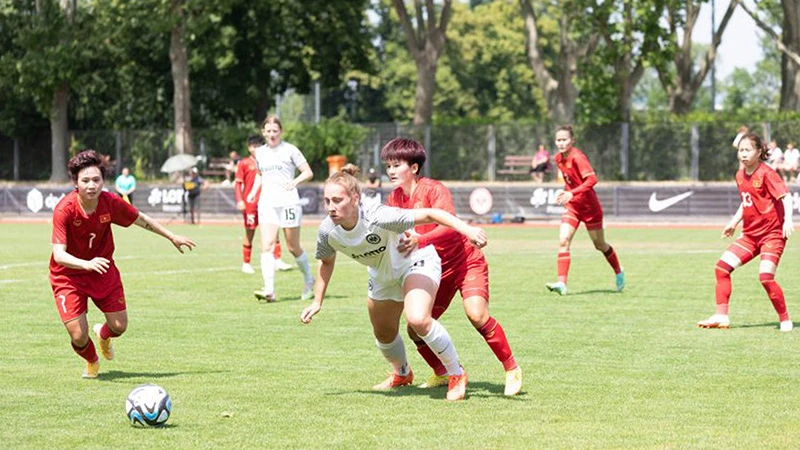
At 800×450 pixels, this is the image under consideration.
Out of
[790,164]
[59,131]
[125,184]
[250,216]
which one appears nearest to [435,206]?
[250,216]

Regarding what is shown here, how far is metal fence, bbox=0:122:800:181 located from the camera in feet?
154

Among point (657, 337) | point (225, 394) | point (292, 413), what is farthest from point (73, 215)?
point (657, 337)

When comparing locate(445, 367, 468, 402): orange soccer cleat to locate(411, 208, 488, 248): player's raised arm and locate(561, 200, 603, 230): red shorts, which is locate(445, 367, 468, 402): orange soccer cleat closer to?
locate(411, 208, 488, 248): player's raised arm

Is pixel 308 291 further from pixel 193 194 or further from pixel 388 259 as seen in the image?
pixel 193 194

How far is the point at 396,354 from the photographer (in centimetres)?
1015

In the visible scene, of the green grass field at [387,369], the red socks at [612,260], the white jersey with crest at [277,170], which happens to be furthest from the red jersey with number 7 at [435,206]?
the red socks at [612,260]

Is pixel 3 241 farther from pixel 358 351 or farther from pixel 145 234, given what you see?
pixel 358 351

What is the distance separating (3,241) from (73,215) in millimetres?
20628

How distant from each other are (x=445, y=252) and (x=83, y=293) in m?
2.89

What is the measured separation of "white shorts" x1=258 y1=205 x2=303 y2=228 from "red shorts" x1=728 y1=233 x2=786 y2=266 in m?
5.80

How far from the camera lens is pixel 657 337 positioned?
1326 centimetres

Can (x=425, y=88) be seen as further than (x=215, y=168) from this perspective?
No

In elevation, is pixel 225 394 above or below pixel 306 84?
below

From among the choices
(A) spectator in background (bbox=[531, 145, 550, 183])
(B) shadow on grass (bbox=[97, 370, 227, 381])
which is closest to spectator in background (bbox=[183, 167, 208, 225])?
(A) spectator in background (bbox=[531, 145, 550, 183])
